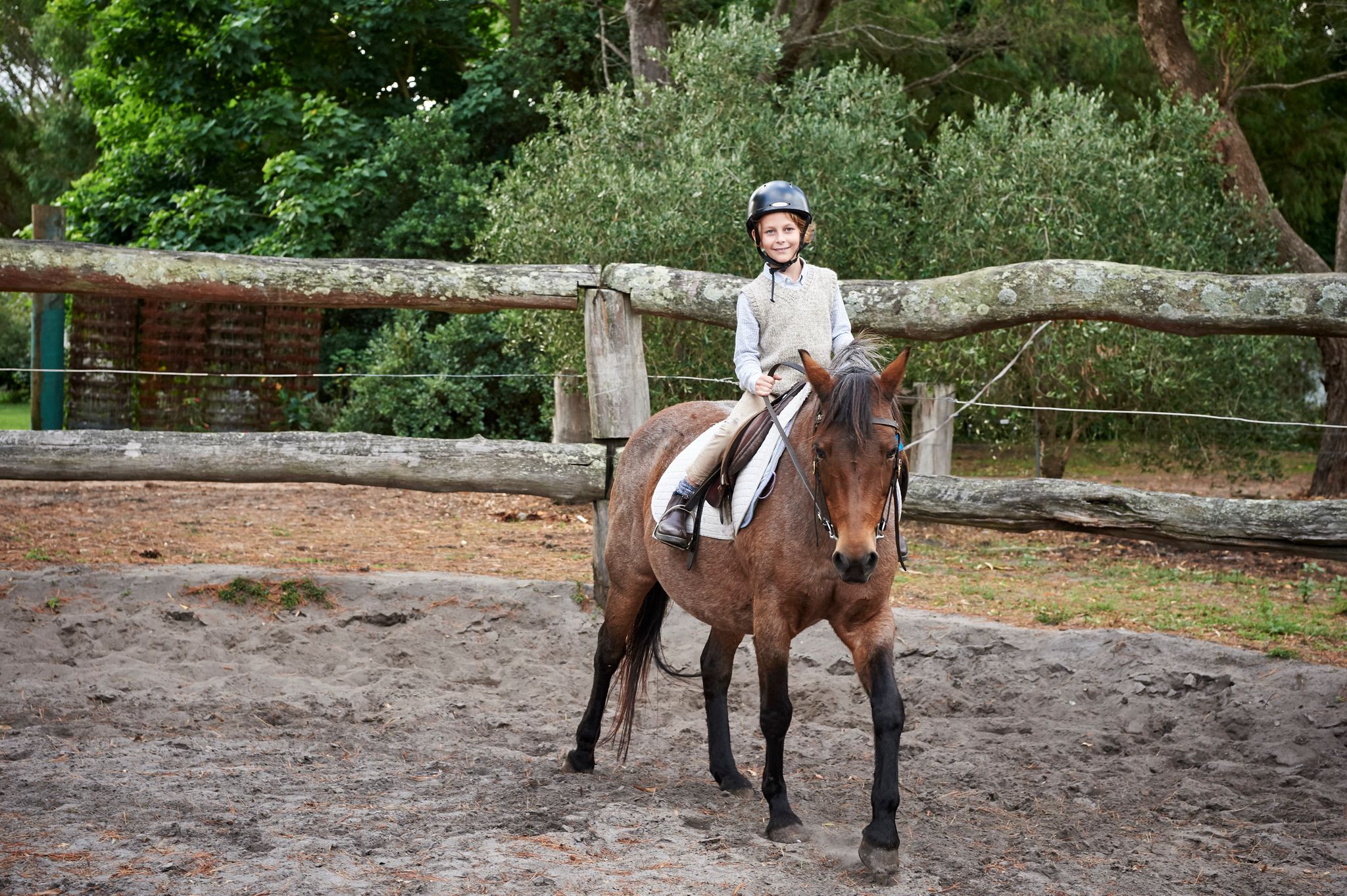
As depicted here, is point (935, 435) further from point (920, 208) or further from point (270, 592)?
point (270, 592)

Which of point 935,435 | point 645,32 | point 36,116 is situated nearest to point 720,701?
point 935,435

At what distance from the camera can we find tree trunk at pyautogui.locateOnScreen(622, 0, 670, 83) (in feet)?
43.4

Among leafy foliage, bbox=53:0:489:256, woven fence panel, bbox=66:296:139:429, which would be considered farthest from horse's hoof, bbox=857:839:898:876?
woven fence panel, bbox=66:296:139:429

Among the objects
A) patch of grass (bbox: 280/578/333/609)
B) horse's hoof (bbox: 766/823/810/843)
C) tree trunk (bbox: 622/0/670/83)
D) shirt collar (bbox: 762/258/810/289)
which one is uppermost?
tree trunk (bbox: 622/0/670/83)

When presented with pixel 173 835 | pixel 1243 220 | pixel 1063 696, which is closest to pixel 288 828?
pixel 173 835

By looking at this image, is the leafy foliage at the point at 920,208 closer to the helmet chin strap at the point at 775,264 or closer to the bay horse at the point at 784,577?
the bay horse at the point at 784,577

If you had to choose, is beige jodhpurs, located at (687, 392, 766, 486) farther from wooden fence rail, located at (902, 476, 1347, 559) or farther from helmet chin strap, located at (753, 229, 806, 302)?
wooden fence rail, located at (902, 476, 1347, 559)

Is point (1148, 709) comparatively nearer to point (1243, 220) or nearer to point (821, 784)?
point (821, 784)

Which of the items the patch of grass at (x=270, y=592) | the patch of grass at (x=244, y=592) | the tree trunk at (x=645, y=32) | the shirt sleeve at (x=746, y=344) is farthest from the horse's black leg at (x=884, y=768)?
the tree trunk at (x=645, y=32)

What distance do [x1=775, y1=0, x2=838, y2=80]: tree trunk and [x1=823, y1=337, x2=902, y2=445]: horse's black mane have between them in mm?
10458

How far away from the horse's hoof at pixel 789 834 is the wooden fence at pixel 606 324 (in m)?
2.04

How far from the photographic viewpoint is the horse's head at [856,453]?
3285 millimetres

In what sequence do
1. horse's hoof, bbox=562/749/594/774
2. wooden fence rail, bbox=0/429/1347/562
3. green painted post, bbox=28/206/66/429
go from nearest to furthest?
horse's hoof, bbox=562/749/594/774, wooden fence rail, bbox=0/429/1347/562, green painted post, bbox=28/206/66/429

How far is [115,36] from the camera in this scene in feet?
50.0
